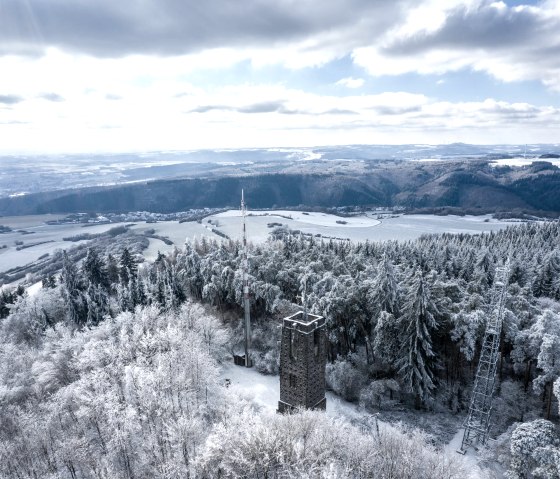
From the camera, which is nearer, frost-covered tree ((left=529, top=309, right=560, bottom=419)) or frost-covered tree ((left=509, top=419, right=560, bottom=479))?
frost-covered tree ((left=509, top=419, right=560, bottom=479))

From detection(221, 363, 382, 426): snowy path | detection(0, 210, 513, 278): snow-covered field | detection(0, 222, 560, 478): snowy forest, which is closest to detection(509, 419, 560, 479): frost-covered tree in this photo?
detection(0, 222, 560, 478): snowy forest

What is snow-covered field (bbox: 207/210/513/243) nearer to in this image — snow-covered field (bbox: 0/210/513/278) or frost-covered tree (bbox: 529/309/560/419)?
snow-covered field (bbox: 0/210/513/278)

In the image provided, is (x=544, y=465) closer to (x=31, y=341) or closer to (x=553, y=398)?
(x=553, y=398)

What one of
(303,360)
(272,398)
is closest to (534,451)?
(303,360)

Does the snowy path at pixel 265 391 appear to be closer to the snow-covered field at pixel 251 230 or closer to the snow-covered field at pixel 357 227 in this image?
the snow-covered field at pixel 251 230

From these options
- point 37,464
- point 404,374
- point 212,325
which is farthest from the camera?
point 212,325

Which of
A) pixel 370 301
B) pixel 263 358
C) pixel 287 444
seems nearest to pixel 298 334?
pixel 287 444
